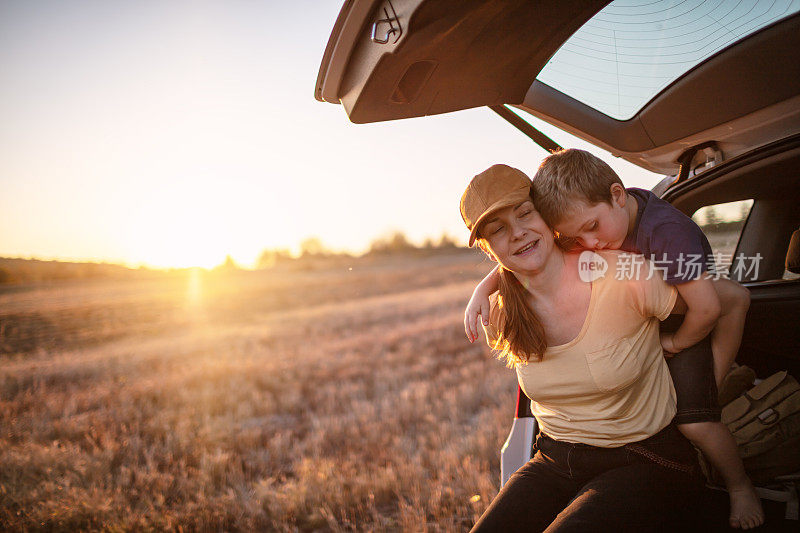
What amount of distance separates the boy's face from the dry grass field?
1.49 feet

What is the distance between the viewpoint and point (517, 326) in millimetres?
1989

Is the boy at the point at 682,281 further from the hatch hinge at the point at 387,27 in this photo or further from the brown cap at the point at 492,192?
the hatch hinge at the point at 387,27

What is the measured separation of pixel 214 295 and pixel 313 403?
21508 mm

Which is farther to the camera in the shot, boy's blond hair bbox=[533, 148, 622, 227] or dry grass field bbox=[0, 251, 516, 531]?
dry grass field bbox=[0, 251, 516, 531]

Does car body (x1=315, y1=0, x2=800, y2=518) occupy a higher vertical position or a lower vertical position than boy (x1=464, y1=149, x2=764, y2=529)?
higher

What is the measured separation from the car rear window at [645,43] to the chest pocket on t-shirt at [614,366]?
1216 millimetres

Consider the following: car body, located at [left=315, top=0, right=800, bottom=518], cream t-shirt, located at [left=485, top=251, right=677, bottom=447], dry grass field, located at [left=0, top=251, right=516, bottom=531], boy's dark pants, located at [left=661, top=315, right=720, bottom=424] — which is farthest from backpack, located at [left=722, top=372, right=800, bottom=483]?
A: dry grass field, located at [left=0, top=251, right=516, bottom=531]

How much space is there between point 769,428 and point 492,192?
185cm

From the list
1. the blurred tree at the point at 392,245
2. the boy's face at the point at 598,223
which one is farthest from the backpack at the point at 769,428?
the blurred tree at the point at 392,245

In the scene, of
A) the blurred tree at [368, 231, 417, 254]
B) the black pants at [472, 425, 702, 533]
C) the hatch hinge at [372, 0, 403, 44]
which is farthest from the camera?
the blurred tree at [368, 231, 417, 254]

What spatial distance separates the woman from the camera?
72.5 inches

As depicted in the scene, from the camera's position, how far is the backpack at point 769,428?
225 centimetres

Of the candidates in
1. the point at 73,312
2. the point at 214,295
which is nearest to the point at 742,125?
→ the point at 73,312

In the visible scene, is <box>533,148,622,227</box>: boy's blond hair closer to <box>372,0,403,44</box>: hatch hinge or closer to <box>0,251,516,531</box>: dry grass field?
<box>0,251,516,531</box>: dry grass field
